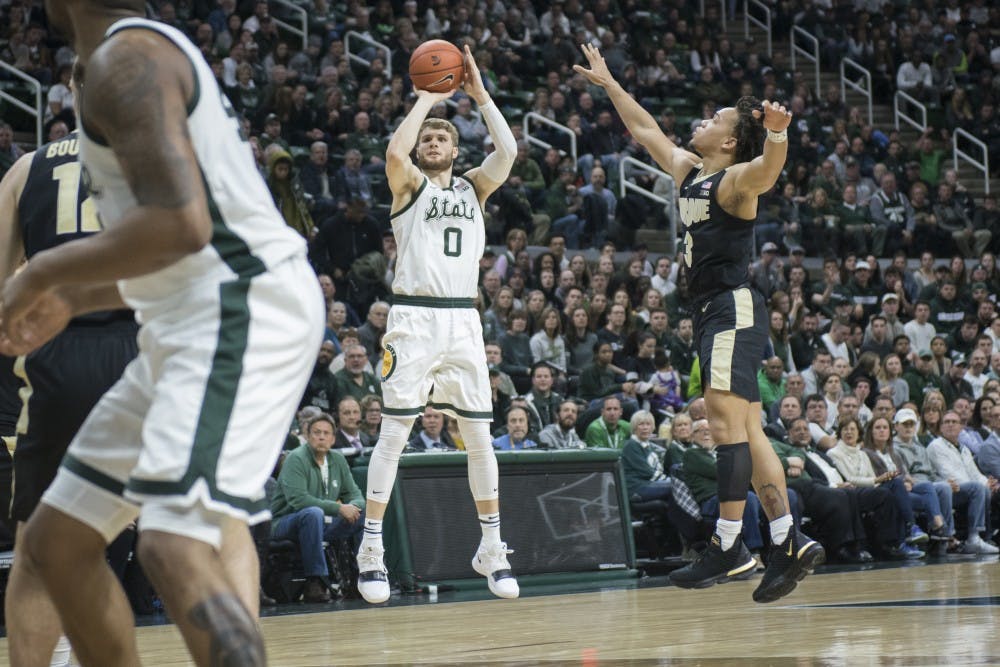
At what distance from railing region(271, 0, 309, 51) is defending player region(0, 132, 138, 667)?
1505 centimetres

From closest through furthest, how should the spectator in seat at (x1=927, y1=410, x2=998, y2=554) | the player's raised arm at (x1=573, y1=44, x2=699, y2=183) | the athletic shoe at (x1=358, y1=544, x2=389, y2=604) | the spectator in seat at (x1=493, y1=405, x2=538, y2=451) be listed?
the player's raised arm at (x1=573, y1=44, x2=699, y2=183) < the athletic shoe at (x1=358, y1=544, x2=389, y2=604) < the spectator in seat at (x1=493, y1=405, x2=538, y2=451) < the spectator in seat at (x1=927, y1=410, x2=998, y2=554)

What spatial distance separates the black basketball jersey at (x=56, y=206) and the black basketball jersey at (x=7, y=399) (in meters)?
2.14

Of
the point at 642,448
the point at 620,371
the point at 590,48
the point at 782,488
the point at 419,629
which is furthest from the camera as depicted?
the point at 620,371

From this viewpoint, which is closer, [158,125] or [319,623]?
[158,125]

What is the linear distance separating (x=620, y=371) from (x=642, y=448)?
2144 millimetres

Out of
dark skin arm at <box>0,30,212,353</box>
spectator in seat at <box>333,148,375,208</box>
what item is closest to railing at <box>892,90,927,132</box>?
spectator in seat at <box>333,148,375,208</box>

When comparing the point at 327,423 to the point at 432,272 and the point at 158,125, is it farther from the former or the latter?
the point at 158,125

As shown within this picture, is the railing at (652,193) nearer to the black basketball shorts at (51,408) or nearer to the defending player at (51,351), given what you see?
the defending player at (51,351)

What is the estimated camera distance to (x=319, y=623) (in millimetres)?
8508

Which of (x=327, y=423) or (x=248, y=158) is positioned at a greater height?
(x=248, y=158)

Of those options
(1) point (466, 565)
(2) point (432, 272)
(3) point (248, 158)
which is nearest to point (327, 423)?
(1) point (466, 565)

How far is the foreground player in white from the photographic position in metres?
7.90

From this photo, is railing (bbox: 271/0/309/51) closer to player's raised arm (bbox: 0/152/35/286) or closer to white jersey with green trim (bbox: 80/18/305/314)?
player's raised arm (bbox: 0/152/35/286)

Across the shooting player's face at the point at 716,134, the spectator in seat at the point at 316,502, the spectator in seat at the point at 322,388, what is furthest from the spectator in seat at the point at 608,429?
the shooting player's face at the point at 716,134
